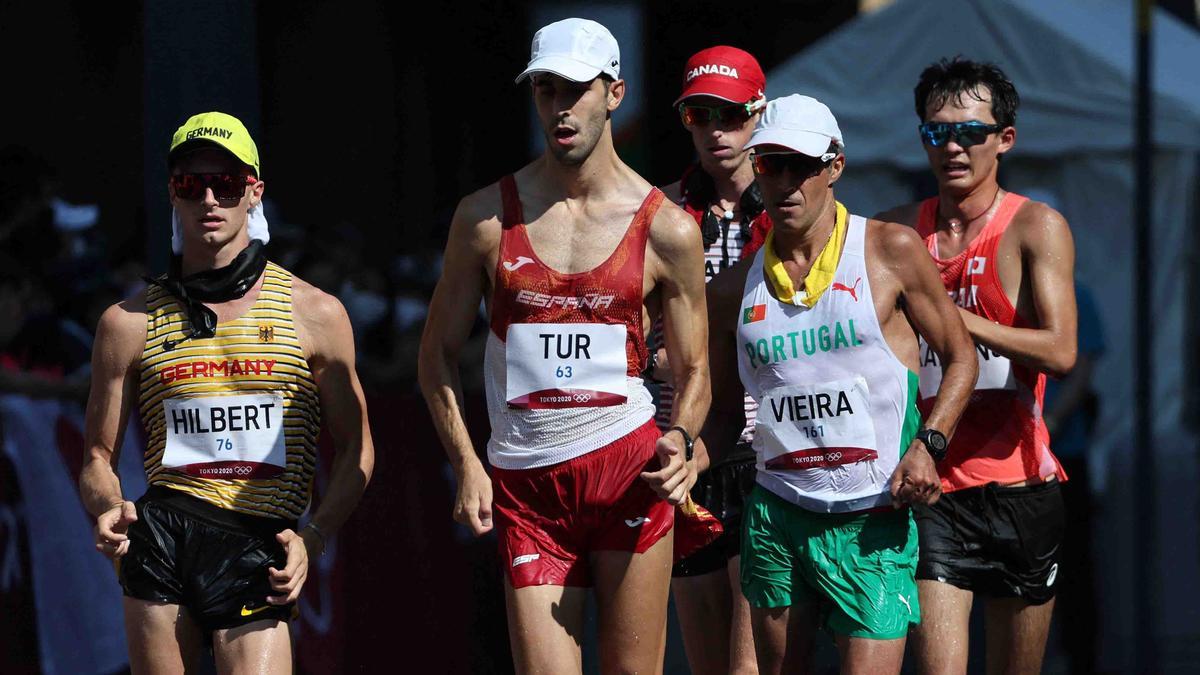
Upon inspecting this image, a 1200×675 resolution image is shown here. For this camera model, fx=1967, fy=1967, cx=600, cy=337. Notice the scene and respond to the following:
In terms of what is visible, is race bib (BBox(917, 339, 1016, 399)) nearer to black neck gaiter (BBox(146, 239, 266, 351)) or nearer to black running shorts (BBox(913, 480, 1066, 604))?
black running shorts (BBox(913, 480, 1066, 604))

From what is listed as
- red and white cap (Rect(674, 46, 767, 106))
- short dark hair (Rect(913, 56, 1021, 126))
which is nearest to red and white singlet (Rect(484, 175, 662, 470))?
red and white cap (Rect(674, 46, 767, 106))

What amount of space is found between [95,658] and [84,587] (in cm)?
35

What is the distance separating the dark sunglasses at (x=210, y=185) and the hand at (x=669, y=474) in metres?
1.55

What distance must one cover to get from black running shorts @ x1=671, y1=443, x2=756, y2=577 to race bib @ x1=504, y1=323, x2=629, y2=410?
1.21 m

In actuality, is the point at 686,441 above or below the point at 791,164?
below

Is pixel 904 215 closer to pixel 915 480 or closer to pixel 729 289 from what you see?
pixel 729 289

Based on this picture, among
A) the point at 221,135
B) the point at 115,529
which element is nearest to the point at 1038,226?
the point at 221,135

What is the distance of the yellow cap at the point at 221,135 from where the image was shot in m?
6.15

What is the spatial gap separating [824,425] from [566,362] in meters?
0.90

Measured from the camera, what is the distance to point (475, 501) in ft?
19.7

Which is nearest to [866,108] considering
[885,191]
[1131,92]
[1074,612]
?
[885,191]

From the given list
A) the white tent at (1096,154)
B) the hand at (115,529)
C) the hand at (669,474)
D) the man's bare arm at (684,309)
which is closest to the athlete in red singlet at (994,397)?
the man's bare arm at (684,309)

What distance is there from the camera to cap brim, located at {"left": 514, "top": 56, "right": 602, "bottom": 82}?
607 centimetres

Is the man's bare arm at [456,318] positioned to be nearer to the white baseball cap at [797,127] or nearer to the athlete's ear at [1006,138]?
the white baseball cap at [797,127]
